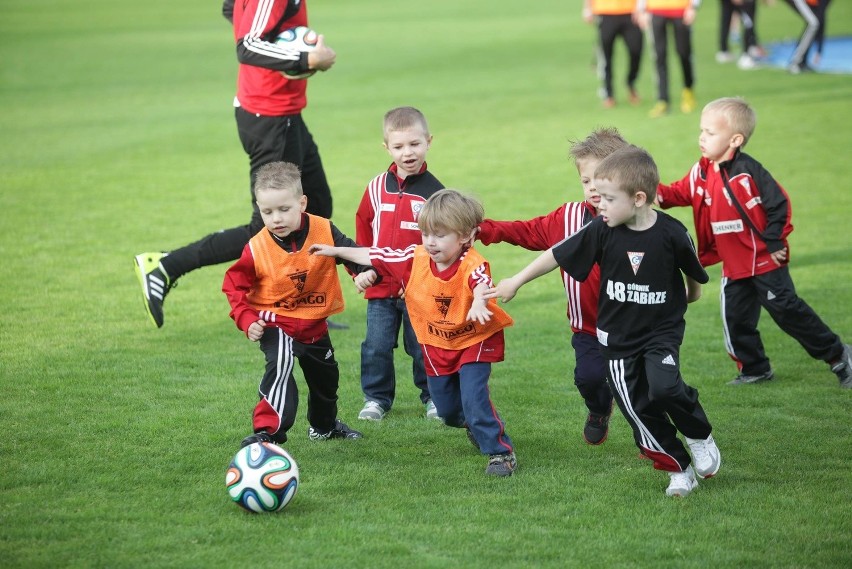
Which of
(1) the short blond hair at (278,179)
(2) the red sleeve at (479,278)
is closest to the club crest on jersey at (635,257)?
(2) the red sleeve at (479,278)

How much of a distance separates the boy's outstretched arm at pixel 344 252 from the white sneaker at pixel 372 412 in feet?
3.58

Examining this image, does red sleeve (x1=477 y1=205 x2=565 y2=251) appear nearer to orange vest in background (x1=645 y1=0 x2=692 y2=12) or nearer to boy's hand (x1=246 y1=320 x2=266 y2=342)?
boy's hand (x1=246 y1=320 x2=266 y2=342)

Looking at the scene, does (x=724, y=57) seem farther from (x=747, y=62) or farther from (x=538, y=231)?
(x=538, y=231)

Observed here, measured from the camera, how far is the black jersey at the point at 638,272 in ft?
16.4

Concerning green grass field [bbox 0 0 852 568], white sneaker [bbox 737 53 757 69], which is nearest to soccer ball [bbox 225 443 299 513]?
green grass field [bbox 0 0 852 568]

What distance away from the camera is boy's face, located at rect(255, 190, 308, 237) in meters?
5.46

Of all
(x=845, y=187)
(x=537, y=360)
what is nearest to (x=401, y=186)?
(x=537, y=360)

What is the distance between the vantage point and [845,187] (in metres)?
12.5

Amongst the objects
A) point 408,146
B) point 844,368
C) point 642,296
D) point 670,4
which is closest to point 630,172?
point 642,296

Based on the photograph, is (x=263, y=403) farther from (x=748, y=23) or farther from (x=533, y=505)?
(x=748, y=23)

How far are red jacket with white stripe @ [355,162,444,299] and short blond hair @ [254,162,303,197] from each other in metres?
0.69

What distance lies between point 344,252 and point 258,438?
1040 millimetres

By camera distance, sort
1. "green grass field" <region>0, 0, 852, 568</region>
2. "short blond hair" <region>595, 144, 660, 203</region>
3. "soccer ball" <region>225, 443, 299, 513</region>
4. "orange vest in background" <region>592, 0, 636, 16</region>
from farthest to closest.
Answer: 1. "orange vest in background" <region>592, 0, 636, 16</region>
2. "short blond hair" <region>595, 144, 660, 203</region>
3. "soccer ball" <region>225, 443, 299, 513</region>
4. "green grass field" <region>0, 0, 852, 568</region>

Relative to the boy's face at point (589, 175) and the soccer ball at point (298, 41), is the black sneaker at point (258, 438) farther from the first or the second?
the soccer ball at point (298, 41)
